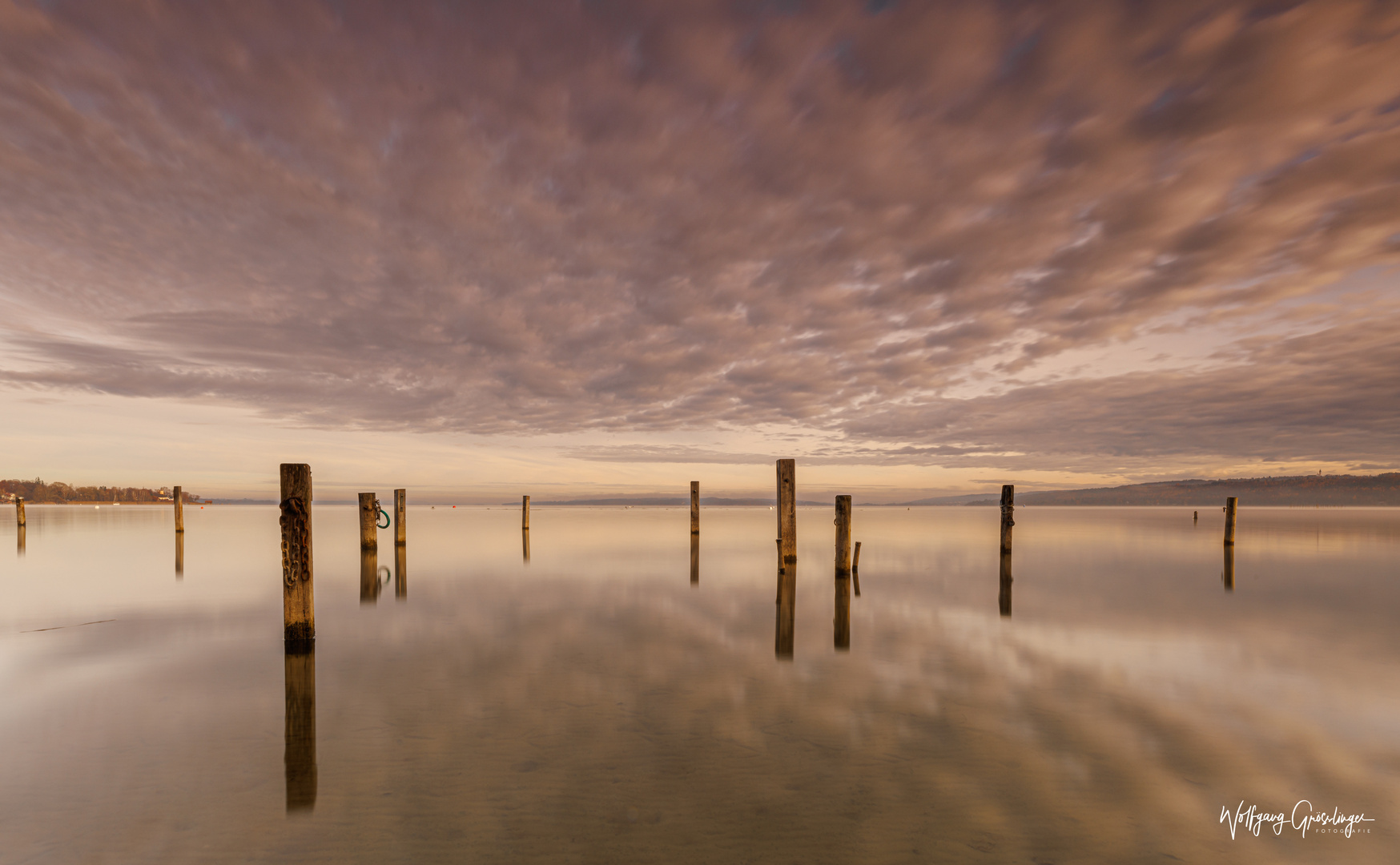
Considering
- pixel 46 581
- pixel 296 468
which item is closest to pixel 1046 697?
pixel 296 468

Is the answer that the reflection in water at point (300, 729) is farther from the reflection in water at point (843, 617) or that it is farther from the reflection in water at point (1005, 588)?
the reflection in water at point (1005, 588)

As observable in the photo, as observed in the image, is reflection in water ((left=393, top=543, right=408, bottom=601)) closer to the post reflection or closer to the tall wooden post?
the post reflection

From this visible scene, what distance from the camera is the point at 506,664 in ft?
31.3

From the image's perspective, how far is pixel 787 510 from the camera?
20078 mm

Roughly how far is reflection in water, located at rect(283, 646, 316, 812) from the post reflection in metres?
5.97

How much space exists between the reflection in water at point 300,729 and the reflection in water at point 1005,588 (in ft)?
45.4

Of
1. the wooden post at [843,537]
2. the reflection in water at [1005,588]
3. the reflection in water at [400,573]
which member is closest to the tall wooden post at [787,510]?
the wooden post at [843,537]

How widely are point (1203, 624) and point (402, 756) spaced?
51.7 feet

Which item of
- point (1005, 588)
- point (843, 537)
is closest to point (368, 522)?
point (843, 537)

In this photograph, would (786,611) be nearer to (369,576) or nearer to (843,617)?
(843,617)

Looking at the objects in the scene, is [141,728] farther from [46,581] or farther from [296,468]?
[46,581]

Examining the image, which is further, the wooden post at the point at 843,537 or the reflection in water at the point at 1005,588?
the wooden post at the point at 843,537

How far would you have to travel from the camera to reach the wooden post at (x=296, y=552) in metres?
9.35

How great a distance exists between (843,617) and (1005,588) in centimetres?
736
